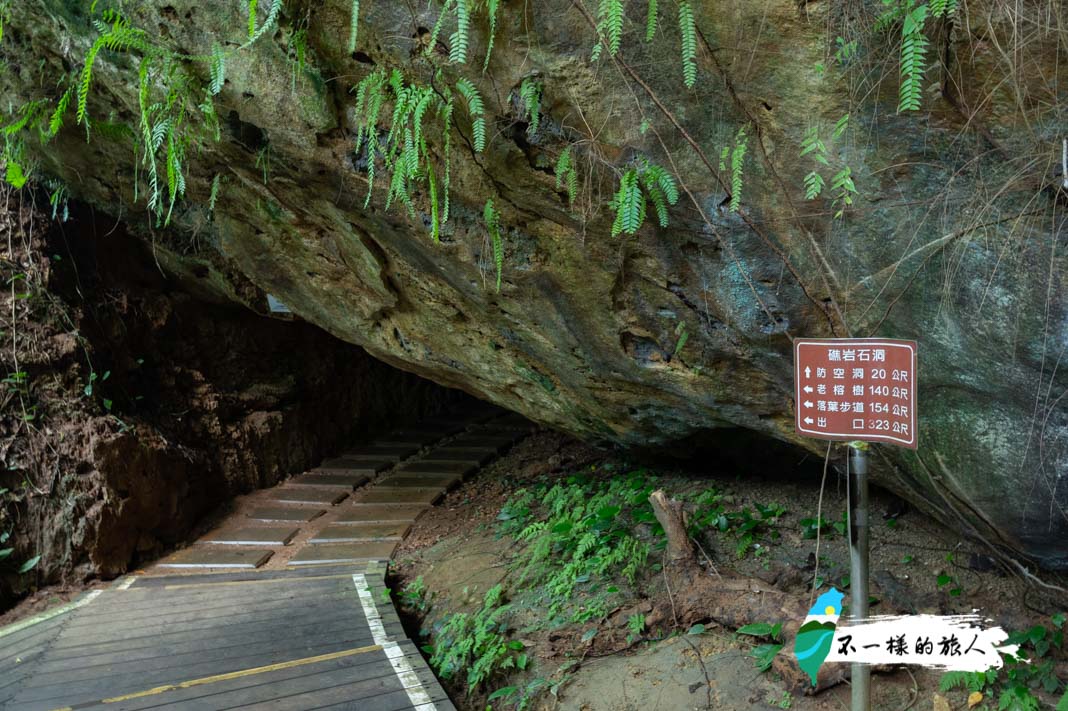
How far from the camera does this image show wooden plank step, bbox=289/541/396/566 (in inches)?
262

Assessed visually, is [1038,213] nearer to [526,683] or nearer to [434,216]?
[434,216]

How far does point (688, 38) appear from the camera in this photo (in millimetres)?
2963

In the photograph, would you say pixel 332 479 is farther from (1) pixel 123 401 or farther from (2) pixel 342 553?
(1) pixel 123 401

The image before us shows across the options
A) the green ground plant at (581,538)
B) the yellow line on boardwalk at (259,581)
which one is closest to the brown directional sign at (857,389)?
the green ground plant at (581,538)

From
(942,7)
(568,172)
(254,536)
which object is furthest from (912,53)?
(254,536)

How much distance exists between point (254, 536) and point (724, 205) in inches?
227

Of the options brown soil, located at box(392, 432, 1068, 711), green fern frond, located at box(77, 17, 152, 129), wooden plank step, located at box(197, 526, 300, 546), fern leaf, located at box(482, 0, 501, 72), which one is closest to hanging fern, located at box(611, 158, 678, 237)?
fern leaf, located at box(482, 0, 501, 72)

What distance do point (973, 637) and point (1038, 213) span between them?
187 centimetres

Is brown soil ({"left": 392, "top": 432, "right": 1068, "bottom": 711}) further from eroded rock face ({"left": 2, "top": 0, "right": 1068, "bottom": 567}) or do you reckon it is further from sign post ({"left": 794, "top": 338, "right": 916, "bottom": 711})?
sign post ({"left": 794, "top": 338, "right": 916, "bottom": 711})

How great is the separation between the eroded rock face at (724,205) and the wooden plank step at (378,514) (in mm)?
2957

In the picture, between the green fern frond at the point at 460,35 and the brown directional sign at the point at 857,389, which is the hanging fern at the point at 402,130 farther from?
the brown directional sign at the point at 857,389

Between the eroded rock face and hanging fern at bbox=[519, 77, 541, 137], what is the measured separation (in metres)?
0.04

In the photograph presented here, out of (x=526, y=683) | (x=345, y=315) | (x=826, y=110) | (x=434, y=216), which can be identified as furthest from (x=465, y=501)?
(x=826, y=110)

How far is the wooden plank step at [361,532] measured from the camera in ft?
23.4
